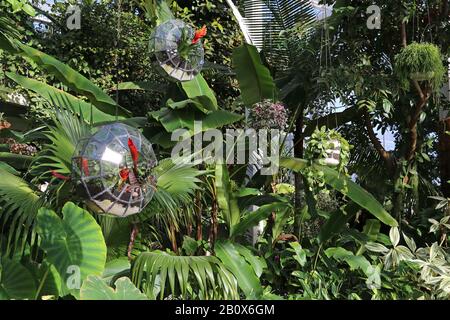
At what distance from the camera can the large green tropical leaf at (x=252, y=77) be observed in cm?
350

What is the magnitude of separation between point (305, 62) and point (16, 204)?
8.38 ft

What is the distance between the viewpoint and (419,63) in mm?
3289

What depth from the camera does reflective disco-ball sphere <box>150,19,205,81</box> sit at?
3.10 metres

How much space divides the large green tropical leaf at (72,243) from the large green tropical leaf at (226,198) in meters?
0.94

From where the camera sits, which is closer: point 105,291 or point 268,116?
point 105,291

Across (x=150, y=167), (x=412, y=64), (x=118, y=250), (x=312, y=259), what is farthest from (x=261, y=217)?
(x=412, y=64)

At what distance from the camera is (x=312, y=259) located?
3.36m

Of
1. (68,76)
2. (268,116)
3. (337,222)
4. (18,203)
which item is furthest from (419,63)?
(18,203)

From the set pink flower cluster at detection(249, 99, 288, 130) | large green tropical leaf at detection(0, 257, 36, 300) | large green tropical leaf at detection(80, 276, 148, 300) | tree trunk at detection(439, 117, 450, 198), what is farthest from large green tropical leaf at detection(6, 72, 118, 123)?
tree trunk at detection(439, 117, 450, 198)

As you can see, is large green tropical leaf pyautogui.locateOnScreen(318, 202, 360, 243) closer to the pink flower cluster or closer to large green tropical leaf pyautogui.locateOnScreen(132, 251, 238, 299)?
the pink flower cluster

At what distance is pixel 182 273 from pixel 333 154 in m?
1.27

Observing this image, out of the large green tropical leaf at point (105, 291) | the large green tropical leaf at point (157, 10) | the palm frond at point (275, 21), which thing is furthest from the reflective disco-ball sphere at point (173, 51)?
the large green tropical leaf at point (105, 291)

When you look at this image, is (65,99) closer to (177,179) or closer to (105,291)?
(177,179)

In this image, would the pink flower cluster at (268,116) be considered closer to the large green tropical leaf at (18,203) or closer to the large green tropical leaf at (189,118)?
the large green tropical leaf at (189,118)
